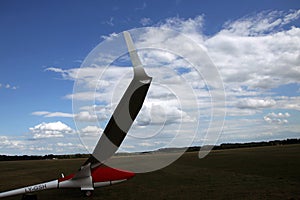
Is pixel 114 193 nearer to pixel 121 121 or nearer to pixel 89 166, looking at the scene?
pixel 89 166

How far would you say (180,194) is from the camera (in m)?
13.5

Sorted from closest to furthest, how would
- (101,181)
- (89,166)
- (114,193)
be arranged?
(89,166) < (101,181) < (114,193)

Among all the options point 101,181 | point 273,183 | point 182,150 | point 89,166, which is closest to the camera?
point 182,150

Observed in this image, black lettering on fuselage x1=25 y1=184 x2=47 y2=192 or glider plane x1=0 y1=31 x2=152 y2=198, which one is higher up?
glider plane x1=0 y1=31 x2=152 y2=198

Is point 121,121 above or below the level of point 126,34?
below

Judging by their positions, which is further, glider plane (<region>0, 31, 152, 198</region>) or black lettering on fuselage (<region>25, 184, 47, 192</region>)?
black lettering on fuselage (<region>25, 184, 47, 192</region>)

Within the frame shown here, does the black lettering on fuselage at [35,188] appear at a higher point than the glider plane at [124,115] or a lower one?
lower

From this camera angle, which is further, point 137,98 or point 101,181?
point 101,181

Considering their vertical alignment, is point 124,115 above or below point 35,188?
above

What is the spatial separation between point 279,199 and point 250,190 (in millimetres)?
2272

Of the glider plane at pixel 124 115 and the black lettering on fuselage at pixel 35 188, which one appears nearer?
the glider plane at pixel 124 115

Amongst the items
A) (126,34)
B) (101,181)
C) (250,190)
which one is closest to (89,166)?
(101,181)

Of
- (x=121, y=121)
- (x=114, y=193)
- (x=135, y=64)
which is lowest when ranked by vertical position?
(x=114, y=193)

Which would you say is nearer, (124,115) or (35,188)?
(124,115)
